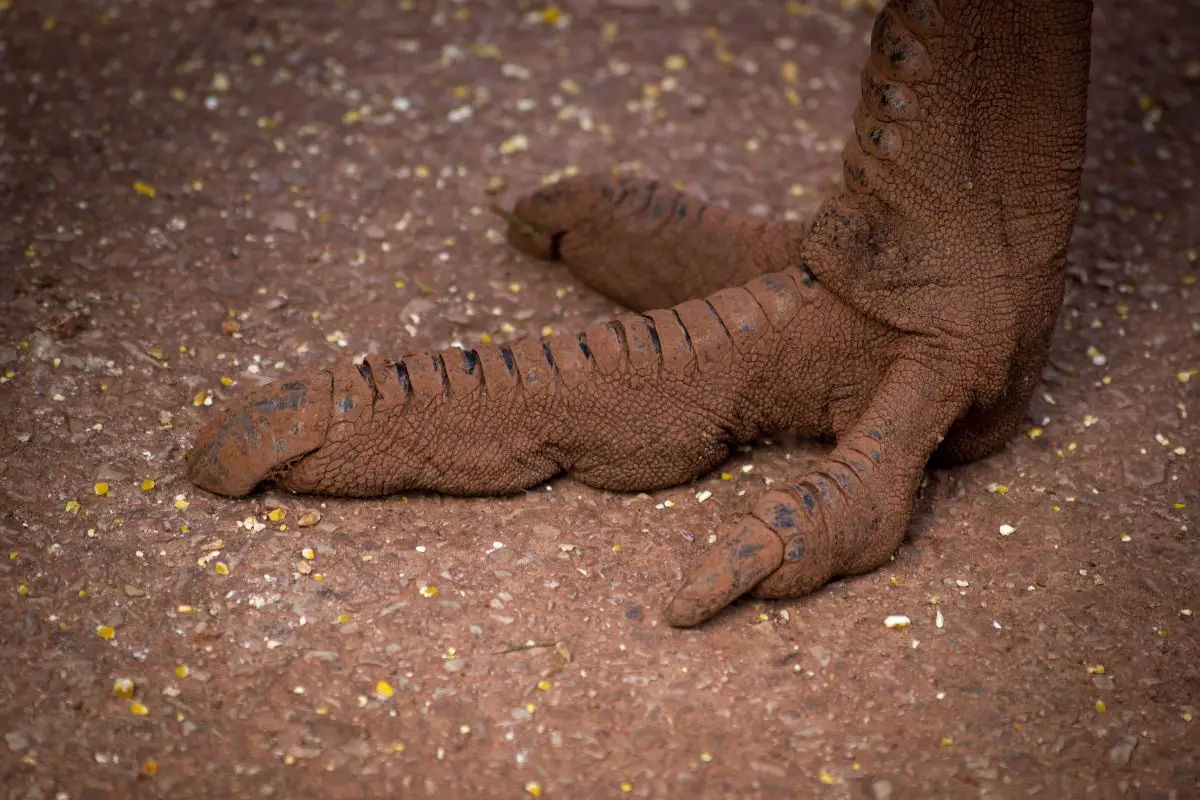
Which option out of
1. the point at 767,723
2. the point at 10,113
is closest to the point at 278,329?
the point at 10,113

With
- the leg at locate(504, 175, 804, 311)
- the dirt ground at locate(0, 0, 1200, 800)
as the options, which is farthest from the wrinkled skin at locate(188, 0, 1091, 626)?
the leg at locate(504, 175, 804, 311)

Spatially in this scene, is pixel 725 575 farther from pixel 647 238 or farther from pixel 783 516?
pixel 647 238

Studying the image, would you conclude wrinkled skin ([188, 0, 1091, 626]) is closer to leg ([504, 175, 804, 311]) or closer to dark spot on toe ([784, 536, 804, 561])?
dark spot on toe ([784, 536, 804, 561])

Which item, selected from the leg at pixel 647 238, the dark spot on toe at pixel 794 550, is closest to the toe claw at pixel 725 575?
the dark spot on toe at pixel 794 550

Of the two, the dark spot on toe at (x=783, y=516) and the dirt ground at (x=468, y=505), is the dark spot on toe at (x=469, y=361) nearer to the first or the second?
the dirt ground at (x=468, y=505)

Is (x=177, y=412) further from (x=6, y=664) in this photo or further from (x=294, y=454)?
(x=6, y=664)
